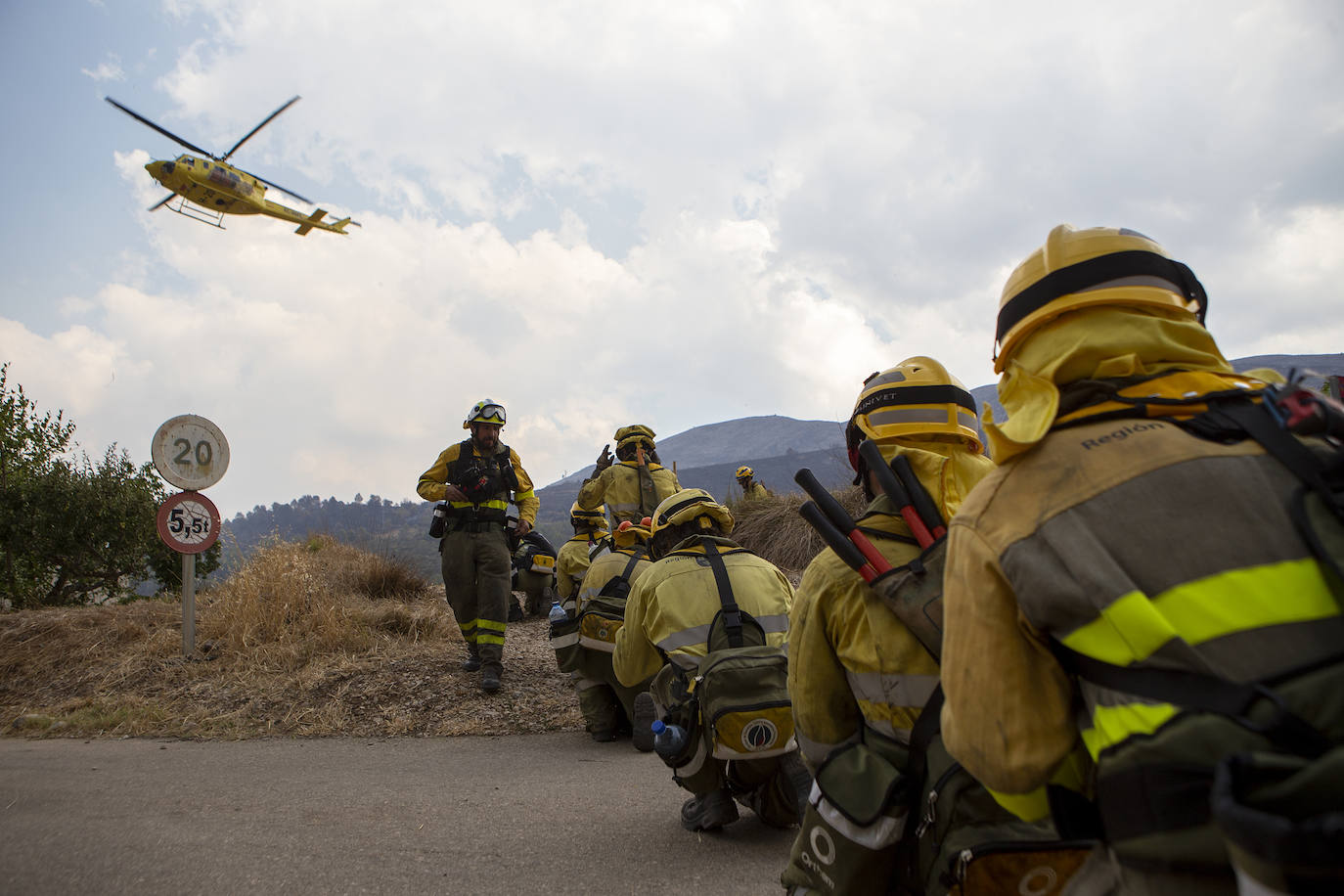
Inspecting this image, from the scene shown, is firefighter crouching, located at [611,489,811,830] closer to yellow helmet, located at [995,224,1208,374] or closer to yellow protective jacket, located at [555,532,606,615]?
yellow helmet, located at [995,224,1208,374]

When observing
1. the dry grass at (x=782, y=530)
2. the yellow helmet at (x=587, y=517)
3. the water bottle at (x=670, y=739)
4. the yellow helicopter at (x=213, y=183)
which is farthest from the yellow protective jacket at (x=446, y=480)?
the yellow helicopter at (x=213, y=183)

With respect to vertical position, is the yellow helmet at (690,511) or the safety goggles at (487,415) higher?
the safety goggles at (487,415)

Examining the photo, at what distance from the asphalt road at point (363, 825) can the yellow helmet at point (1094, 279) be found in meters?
2.62

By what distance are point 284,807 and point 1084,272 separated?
4.65 meters

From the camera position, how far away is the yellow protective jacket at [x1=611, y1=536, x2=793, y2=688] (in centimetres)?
384

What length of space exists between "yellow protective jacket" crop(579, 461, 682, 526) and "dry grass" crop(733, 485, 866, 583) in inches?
176

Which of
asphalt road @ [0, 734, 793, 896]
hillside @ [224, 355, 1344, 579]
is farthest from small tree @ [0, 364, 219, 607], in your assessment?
hillside @ [224, 355, 1344, 579]

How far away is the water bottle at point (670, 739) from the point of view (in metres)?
3.46

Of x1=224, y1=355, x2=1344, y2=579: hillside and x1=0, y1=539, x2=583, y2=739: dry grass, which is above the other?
x1=224, y1=355, x2=1344, y2=579: hillside

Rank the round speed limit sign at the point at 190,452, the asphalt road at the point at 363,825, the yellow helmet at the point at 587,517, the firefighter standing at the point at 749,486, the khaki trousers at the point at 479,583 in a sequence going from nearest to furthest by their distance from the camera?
the asphalt road at the point at 363,825
the khaki trousers at the point at 479,583
the round speed limit sign at the point at 190,452
the yellow helmet at the point at 587,517
the firefighter standing at the point at 749,486

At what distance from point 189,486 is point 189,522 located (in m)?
0.36

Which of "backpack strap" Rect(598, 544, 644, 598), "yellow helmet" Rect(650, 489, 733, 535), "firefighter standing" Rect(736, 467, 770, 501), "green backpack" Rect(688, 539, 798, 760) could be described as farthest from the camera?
"firefighter standing" Rect(736, 467, 770, 501)

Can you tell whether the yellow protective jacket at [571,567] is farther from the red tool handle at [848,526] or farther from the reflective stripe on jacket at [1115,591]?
the reflective stripe on jacket at [1115,591]

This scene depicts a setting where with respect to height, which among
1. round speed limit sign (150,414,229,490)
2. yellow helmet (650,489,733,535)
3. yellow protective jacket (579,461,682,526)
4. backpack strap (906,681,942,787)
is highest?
round speed limit sign (150,414,229,490)
